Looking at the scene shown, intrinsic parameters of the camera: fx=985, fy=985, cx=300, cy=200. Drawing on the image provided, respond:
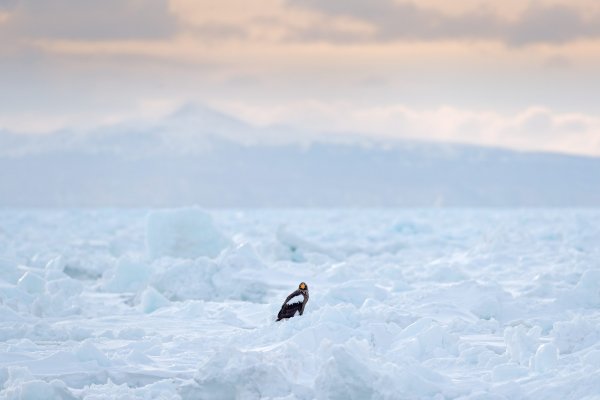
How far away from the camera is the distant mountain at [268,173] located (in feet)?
458

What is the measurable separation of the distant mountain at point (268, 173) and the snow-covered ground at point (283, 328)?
4669 inches

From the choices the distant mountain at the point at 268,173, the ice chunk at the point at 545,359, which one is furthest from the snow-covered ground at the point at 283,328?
the distant mountain at the point at 268,173

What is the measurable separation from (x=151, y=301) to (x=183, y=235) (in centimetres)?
684

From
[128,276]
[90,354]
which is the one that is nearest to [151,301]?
[128,276]

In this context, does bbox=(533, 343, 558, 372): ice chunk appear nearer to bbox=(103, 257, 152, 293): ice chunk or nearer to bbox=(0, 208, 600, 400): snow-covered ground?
bbox=(0, 208, 600, 400): snow-covered ground

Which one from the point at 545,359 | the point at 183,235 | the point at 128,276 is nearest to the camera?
the point at 545,359

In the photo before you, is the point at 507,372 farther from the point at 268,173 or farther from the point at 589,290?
the point at 268,173

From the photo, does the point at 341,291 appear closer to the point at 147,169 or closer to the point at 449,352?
the point at 449,352

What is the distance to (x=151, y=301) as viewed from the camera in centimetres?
1196

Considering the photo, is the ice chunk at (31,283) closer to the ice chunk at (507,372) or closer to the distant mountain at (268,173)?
the ice chunk at (507,372)

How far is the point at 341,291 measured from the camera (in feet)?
37.1

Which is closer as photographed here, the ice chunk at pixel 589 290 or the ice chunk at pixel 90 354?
the ice chunk at pixel 90 354

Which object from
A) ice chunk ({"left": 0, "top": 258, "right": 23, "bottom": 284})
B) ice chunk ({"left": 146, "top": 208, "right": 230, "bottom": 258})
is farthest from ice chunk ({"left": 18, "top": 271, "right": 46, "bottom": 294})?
ice chunk ({"left": 146, "top": 208, "right": 230, "bottom": 258})

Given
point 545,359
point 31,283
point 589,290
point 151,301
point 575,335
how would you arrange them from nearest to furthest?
point 545,359 < point 575,335 < point 589,290 < point 151,301 < point 31,283
